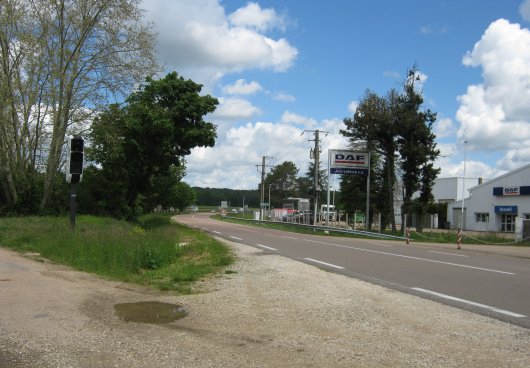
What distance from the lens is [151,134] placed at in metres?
34.6

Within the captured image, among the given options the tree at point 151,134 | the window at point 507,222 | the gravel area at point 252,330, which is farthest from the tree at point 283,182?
the gravel area at point 252,330

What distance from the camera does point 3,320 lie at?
7195mm

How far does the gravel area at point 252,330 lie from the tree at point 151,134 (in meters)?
24.2

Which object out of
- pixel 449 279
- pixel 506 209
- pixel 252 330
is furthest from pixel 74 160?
pixel 506 209

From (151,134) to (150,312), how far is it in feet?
91.0

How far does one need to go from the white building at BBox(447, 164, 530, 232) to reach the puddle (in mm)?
49772

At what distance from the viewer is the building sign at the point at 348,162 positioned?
46406 mm

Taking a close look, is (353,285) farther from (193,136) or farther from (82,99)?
(193,136)

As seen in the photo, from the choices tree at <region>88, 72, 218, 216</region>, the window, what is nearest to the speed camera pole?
tree at <region>88, 72, 218, 216</region>

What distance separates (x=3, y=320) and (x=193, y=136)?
28460 mm

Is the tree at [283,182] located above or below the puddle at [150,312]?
above

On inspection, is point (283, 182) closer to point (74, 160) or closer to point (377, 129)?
point (377, 129)

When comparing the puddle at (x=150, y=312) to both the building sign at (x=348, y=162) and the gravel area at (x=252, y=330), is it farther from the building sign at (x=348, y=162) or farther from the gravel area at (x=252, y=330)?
the building sign at (x=348, y=162)

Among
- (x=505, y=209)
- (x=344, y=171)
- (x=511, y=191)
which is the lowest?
(x=505, y=209)
